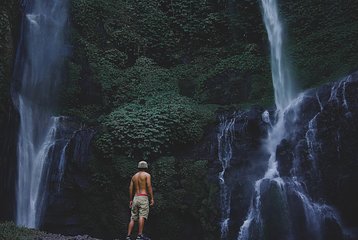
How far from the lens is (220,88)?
1862 centimetres

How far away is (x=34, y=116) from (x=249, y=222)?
9.47 m

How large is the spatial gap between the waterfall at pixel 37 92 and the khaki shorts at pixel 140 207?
21.5 ft

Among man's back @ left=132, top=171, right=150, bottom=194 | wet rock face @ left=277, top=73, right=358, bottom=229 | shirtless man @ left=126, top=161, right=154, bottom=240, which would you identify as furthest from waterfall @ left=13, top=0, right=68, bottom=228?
wet rock face @ left=277, top=73, right=358, bottom=229

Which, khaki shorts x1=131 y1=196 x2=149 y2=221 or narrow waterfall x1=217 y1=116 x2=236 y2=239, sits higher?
narrow waterfall x1=217 y1=116 x2=236 y2=239

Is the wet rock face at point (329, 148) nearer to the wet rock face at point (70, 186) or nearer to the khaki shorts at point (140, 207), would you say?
the khaki shorts at point (140, 207)

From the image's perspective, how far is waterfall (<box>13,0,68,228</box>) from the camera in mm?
14164

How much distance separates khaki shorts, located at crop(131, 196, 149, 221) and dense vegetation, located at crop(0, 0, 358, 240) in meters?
4.62

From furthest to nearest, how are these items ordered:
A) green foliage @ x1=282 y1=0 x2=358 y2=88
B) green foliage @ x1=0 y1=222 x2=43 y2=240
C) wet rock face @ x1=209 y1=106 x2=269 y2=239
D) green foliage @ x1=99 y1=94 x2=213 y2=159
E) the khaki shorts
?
green foliage @ x1=282 y1=0 x2=358 y2=88
green foliage @ x1=99 y1=94 x2=213 y2=159
wet rock face @ x1=209 y1=106 x2=269 y2=239
green foliage @ x1=0 y1=222 x2=43 y2=240
the khaki shorts

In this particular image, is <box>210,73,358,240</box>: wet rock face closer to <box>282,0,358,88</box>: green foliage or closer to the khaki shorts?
<box>282,0,358,88</box>: green foliage

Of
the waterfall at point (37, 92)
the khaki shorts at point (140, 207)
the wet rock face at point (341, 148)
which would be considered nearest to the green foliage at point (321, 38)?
the wet rock face at point (341, 148)

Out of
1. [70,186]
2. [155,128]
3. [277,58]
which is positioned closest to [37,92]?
[70,186]

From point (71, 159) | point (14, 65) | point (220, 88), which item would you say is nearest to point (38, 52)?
point (14, 65)

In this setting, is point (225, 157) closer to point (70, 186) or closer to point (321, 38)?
point (70, 186)

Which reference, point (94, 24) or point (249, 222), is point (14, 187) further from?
point (94, 24)
